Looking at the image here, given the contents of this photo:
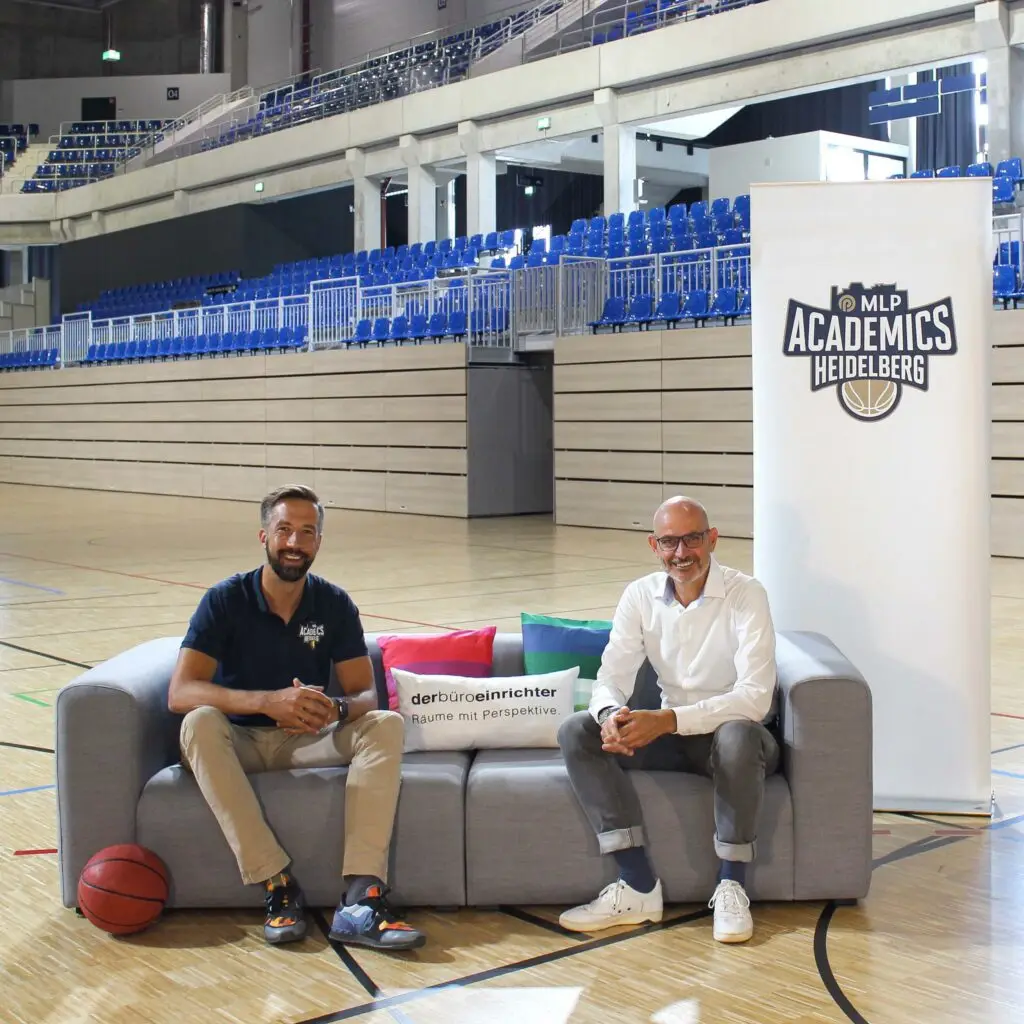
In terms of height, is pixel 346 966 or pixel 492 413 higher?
pixel 492 413

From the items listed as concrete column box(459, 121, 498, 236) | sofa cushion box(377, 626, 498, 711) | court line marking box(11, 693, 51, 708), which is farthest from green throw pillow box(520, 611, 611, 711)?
concrete column box(459, 121, 498, 236)

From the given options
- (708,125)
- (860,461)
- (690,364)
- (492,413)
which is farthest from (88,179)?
(860,461)

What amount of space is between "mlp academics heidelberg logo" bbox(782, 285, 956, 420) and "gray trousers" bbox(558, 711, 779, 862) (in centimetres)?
136

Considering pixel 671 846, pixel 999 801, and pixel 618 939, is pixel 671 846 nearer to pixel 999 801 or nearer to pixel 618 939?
pixel 618 939

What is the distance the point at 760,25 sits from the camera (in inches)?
683

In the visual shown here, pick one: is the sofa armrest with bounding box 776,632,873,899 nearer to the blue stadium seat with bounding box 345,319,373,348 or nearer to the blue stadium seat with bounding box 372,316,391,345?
the blue stadium seat with bounding box 372,316,391,345

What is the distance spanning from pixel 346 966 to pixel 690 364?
11.3 meters

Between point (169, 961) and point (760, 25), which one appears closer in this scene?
point (169, 961)

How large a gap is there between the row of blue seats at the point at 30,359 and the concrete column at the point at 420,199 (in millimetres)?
7789

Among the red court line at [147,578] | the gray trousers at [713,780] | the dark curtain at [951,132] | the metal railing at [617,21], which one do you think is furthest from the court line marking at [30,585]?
the dark curtain at [951,132]

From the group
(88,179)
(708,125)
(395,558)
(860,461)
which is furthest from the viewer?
(88,179)

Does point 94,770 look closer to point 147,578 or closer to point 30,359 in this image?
point 147,578

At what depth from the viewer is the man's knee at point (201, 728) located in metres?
3.60

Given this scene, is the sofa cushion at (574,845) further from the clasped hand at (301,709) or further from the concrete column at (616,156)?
the concrete column at (616,156)
